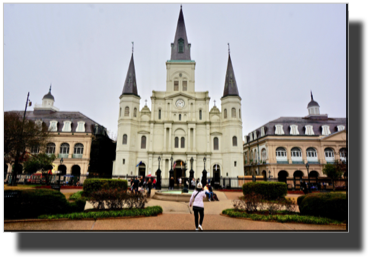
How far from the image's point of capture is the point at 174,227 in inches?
284

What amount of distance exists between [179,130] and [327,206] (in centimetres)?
2984

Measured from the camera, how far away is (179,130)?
36.7m

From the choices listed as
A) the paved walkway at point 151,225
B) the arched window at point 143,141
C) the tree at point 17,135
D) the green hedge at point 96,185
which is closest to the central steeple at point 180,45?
the arched window at point 143,141

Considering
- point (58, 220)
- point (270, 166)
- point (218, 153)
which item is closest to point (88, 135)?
point (218, 153)

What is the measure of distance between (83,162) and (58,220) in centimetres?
3020

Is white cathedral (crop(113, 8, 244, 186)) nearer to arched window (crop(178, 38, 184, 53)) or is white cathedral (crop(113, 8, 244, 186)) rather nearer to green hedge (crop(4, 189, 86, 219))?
arched window (crop(178, 38, 184, 53))

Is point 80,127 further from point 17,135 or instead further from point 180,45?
point 180,45

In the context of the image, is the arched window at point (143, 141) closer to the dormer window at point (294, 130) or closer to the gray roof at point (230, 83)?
the gray roof at point (230, 83)

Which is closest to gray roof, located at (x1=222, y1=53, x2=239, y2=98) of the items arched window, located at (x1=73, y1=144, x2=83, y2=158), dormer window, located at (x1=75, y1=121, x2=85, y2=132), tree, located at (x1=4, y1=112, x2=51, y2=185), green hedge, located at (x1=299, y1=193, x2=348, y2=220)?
dormer window, located at (x1=75, y1=121, x2=85, y2=132)

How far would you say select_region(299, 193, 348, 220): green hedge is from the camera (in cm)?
780

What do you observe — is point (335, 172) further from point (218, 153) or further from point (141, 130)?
point (141, 130)
